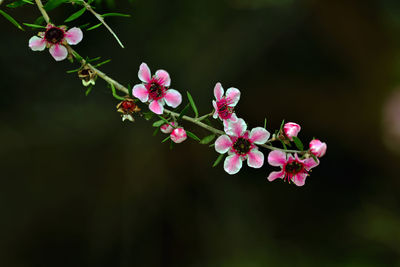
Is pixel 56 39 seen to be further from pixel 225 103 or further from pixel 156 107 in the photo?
pixel 225 103

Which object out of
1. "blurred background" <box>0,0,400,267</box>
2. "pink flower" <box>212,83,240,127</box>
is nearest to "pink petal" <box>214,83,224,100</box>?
"pink flower" <box>212,83,240,127</box>

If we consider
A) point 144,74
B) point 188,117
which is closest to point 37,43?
point 144,74

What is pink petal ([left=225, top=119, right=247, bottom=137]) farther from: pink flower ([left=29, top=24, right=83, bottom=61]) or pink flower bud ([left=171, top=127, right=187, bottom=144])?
pink flower ([left=29, top=24, right=83, bottom=61])

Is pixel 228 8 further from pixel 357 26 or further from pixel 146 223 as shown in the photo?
pixel 146 223

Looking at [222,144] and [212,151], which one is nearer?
[222,144]

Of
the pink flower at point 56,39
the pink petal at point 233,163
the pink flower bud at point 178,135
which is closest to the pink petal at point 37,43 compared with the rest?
the pink flower at point 56,39

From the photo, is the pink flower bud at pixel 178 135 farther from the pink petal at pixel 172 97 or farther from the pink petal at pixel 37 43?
the pink petal at pixel 37 43
